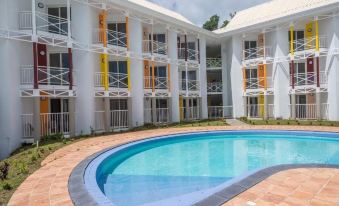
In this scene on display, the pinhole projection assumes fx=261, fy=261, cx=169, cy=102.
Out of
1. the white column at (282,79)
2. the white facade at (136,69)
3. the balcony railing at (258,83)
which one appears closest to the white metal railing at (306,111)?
the white facade at (136,69)

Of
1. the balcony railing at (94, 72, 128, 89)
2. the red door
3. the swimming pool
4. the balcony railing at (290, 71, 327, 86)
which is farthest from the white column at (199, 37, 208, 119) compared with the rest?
the red door

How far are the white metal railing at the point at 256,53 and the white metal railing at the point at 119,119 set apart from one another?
12.9 meters

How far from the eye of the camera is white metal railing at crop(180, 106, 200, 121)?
2347 centimetres

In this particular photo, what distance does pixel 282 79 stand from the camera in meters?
21.9

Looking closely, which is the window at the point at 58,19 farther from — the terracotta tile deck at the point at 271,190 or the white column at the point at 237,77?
the white column at the point at 237,77

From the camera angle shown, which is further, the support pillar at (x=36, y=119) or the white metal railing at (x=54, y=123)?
the white metal railing at (x=54, y=123)

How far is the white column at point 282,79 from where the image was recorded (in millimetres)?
21750

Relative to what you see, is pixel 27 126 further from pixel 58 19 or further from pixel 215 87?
pixel 215 87

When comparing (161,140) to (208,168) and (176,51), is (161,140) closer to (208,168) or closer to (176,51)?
(208,168)

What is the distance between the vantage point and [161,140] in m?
13.9

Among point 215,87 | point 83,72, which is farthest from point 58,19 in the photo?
point 215,87

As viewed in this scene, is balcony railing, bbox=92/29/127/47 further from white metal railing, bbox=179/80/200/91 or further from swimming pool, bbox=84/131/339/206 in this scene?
swimming pool, bbox=84/131/339/206

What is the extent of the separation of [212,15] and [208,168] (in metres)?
43.9

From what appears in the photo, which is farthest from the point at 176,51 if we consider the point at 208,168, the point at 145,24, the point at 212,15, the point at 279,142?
the point at 212,15
